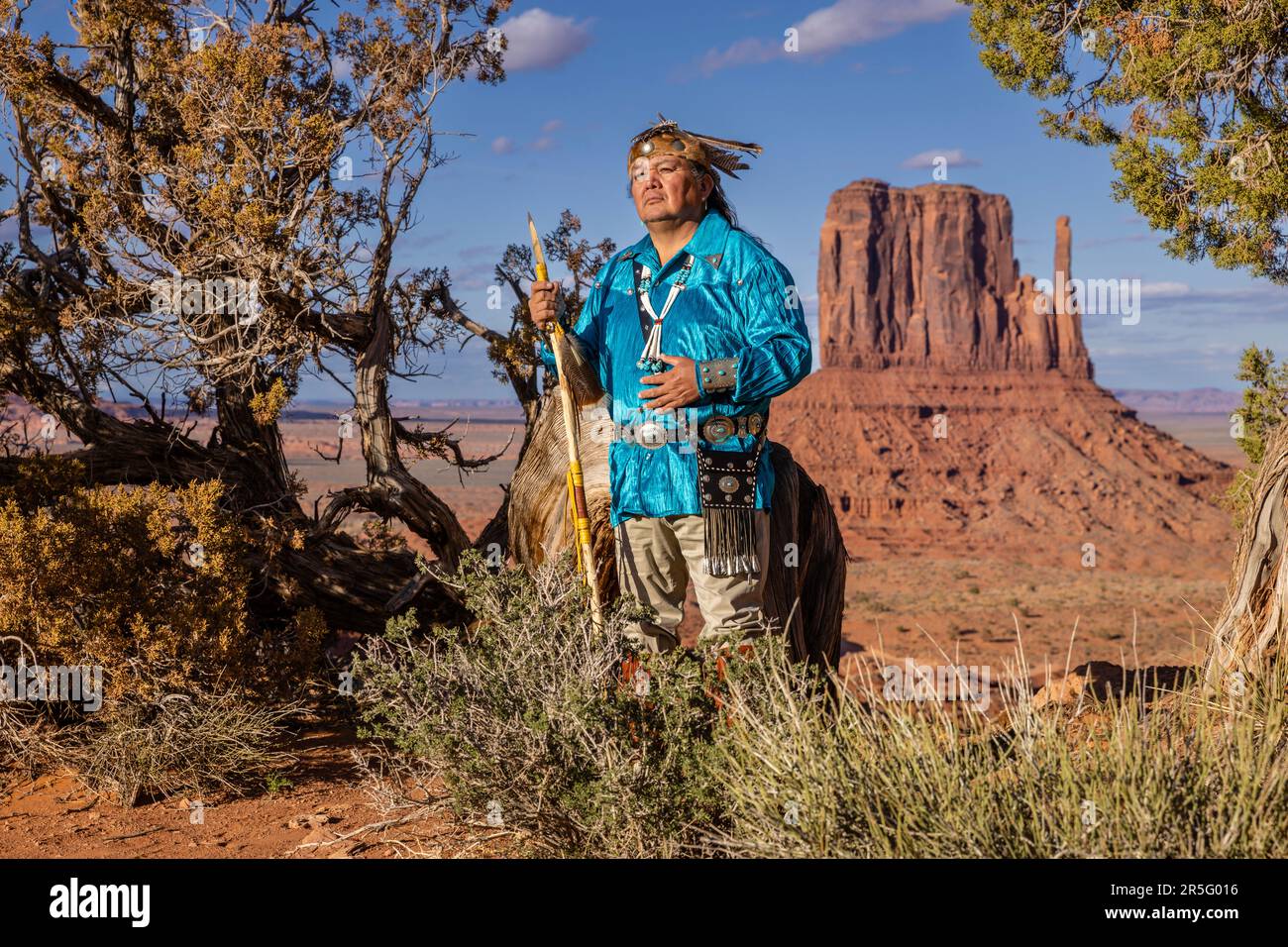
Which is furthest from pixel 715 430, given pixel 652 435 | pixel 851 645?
pixel 851 645

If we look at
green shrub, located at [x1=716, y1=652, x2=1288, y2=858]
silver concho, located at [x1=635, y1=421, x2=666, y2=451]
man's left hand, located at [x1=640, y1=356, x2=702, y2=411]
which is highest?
man's left hand, located at [x1=640, y1=356, x2=702, y2=411]

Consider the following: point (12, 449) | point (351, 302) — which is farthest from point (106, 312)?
point (351, 302)

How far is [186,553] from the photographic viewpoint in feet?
19.4

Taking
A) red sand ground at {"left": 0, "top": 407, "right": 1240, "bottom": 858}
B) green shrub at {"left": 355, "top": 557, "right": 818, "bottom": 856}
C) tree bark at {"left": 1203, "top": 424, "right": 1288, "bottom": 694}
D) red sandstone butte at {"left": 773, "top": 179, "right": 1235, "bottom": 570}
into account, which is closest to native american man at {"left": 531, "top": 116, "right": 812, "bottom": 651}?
green shrub at {"left": 355, "top": 557, "right": 818, "bottom": 856}

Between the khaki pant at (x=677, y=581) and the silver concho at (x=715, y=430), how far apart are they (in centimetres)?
29

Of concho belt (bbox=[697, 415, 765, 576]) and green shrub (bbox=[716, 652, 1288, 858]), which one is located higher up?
concho belt (bbox=[697, 415, 765, 576])

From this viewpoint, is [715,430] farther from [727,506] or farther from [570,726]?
[570,726]

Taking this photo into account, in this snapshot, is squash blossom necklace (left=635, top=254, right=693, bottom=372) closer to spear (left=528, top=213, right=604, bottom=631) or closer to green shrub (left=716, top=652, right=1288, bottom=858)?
spear (left=528, top=213, right=604, bottom=631)

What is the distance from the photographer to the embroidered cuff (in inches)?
145

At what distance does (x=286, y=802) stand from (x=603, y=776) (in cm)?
233

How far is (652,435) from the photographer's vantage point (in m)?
3.96

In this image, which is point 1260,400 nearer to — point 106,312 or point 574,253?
point 574,253

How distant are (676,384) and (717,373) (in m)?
0.15

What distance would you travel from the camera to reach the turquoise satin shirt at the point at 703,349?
3.82 meters
